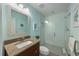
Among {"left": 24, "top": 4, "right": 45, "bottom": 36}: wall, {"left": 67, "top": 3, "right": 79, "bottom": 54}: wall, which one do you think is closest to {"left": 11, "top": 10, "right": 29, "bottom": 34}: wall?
{"left": 24, "top": 4, "right": 45, "bottom": 36}: wall

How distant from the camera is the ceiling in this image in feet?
5.02

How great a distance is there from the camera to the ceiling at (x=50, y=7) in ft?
5.02

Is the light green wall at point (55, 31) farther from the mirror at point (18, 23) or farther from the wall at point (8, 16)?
the mirror at point (18, 23)

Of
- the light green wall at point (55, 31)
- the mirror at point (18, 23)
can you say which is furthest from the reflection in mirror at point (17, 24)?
the light green wall at point (55, 31)

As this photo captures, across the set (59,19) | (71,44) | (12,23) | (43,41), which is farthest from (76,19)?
(12,23)

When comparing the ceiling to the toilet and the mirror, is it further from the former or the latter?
the toilet

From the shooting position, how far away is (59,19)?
1565 millimetres

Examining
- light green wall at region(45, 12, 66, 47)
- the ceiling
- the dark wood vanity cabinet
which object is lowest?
the dark wood vanity cabinet

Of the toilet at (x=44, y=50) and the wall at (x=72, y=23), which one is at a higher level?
the wall at (x=72, y=23)

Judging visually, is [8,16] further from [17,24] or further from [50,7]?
[50,7]

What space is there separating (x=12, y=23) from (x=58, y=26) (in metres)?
0.64

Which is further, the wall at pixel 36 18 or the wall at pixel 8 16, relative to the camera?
the wall at pixel 36 18

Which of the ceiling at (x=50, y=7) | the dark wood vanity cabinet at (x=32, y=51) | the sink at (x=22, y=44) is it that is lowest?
the dark wood vanity cabinet at (x=32, y=51)

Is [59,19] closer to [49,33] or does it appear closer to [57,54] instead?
[49,33]
